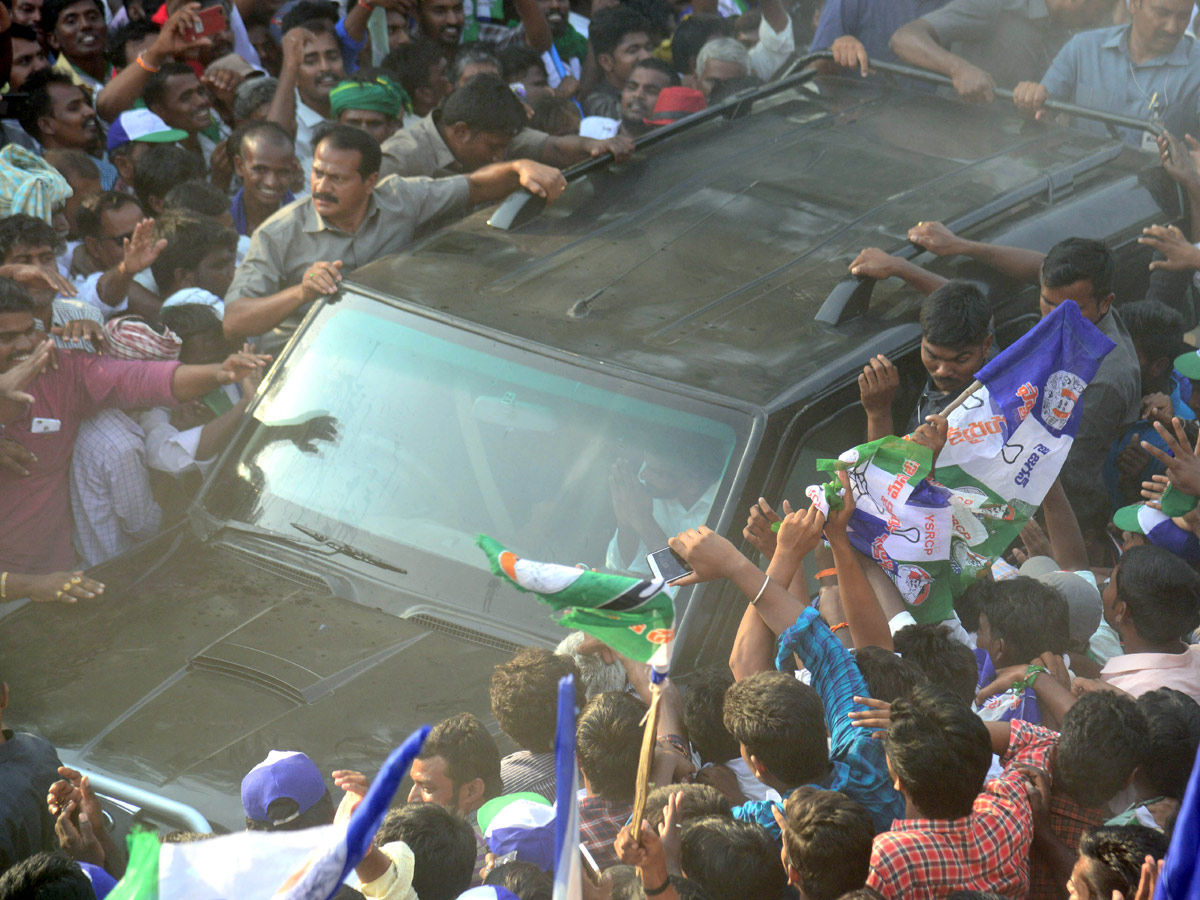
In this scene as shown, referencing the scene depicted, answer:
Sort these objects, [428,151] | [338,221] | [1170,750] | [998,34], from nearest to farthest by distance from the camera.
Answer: [1170,750] → [338,221] → [428,151] → [998,34]

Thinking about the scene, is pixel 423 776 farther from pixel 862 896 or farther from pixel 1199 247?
pixel 1199 247

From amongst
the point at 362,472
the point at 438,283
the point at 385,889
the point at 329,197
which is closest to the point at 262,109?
the point at 329,197

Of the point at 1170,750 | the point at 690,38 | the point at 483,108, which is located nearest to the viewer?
the point at 1170,750

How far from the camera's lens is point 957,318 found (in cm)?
408

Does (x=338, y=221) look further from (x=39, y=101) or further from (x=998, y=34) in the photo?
(x=998, y=34)

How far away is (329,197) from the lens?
16.7ft

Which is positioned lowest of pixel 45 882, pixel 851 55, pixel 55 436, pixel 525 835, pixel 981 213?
pixel 55 436

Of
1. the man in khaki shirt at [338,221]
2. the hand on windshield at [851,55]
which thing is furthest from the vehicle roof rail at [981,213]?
the man in khaki shirt at [338,221]

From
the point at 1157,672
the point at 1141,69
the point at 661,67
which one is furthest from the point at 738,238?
the point at 661,67

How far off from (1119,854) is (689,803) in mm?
851

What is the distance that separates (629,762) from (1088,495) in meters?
2.23

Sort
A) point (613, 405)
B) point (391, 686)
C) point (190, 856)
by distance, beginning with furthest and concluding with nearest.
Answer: point (613, 405) < point (391, 686) < point (190, 856)

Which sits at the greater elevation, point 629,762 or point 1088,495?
point 629,762

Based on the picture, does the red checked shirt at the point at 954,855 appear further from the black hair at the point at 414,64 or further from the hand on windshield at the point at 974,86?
the black hair at the point at 414,64
